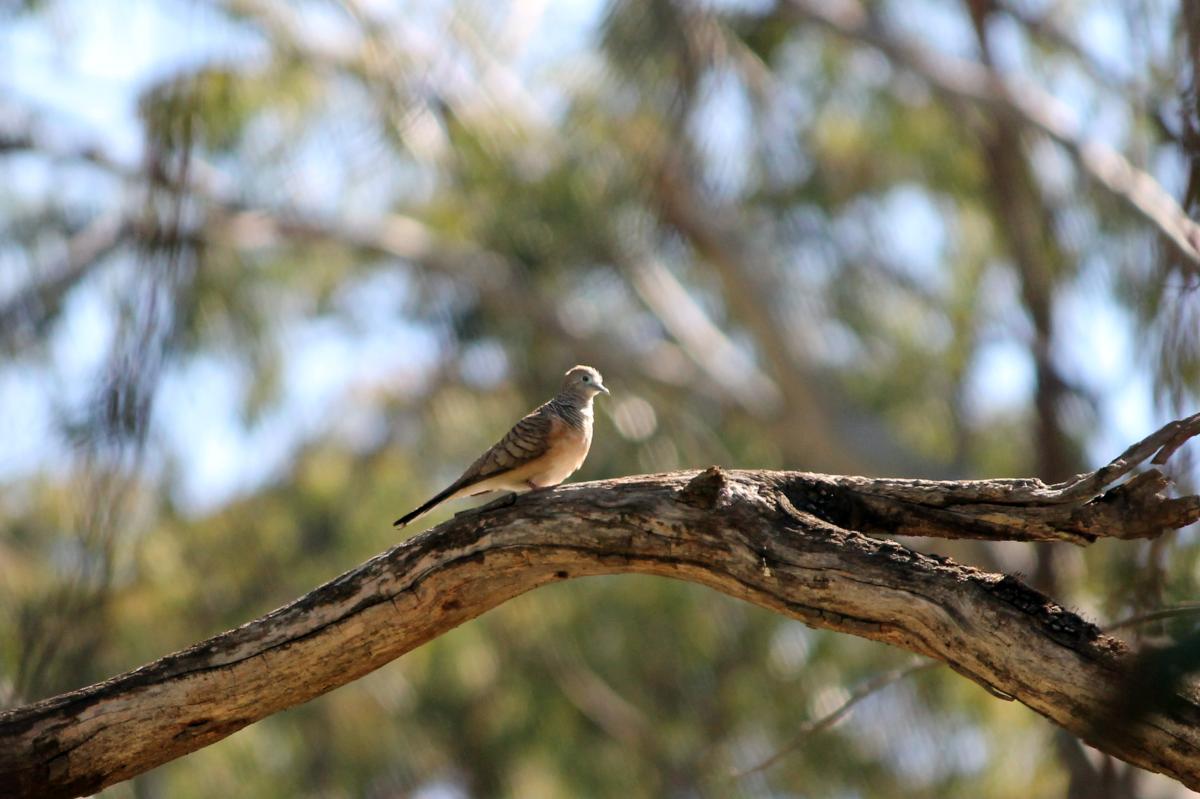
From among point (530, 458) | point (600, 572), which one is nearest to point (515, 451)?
point (530, 458)

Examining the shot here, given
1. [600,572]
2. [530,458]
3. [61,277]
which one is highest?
[61,277]

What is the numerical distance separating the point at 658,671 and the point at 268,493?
3.81 metres

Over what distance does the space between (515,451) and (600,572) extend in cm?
64

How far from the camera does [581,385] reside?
461cm

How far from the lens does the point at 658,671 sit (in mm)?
11641

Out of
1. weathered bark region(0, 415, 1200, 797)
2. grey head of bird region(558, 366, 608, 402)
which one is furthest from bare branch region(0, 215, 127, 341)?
weathered bark region(0, 415, 1200, 797)

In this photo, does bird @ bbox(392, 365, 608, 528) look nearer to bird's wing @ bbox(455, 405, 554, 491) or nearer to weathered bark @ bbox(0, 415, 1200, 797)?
bird's wing @ bbox(455, 405, 554, 491)

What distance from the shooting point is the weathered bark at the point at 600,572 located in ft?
10.2

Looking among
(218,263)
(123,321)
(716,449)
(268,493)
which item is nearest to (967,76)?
(716,449)

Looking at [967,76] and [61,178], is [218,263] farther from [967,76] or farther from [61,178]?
[967,76]

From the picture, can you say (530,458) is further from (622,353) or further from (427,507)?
(622,353)

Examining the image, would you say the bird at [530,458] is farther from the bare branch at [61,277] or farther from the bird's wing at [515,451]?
the bare branch at [61,277]

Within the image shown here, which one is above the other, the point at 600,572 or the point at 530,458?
the point at 530,458

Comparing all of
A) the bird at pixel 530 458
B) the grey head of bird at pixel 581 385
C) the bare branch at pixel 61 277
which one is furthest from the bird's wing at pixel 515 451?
the bare branch at pixel 61 277
